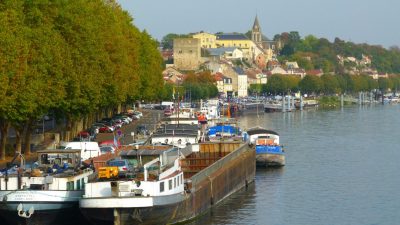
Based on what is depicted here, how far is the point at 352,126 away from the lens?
13188 cm

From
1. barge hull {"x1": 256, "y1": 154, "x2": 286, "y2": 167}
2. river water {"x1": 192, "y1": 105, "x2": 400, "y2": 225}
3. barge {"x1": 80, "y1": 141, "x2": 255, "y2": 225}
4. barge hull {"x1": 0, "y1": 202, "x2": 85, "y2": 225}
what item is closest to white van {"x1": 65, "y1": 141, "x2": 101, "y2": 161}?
barge {"x1": 80, "y1": 141, "x2": 255, "y2": 225}

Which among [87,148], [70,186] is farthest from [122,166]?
[87,148]

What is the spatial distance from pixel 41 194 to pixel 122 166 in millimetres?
3899

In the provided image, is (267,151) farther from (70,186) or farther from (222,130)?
(70,186)

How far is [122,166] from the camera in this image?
4591 cm

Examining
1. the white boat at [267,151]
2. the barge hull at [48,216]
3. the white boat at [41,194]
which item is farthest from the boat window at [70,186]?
the white boat at [267,151]

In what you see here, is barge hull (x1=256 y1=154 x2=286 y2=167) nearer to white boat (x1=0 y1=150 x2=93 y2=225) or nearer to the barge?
the barge

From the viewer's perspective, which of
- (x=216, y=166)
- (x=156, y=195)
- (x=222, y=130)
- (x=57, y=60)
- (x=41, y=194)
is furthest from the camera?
(x=222, y=130)

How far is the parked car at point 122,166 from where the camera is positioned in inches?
1741

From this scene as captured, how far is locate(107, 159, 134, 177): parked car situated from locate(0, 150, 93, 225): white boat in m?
1.19

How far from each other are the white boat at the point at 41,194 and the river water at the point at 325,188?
6.74 metres

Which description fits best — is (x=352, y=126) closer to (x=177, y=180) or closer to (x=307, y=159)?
(x=307, y=159)

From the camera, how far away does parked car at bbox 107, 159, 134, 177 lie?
145 ft

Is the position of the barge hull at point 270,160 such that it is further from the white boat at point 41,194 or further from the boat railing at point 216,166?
the white boat at point 41,194
